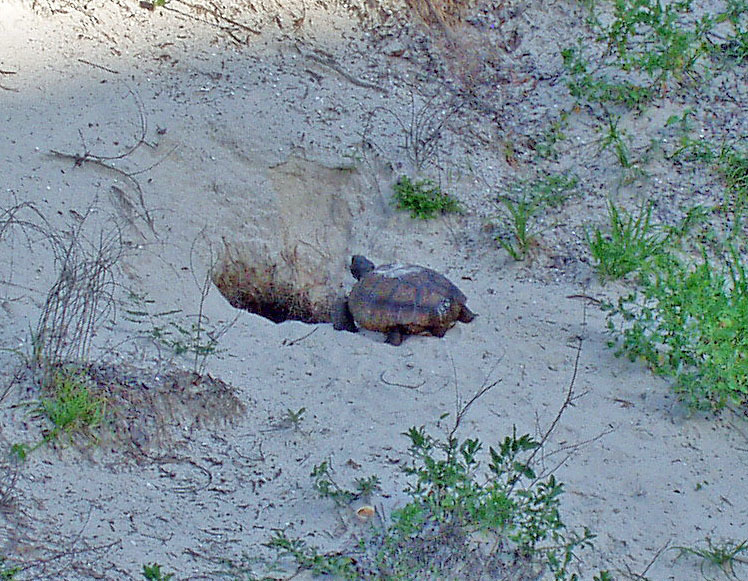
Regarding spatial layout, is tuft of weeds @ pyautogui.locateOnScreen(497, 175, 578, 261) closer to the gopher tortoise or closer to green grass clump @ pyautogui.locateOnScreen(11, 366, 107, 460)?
the gopher tortoise

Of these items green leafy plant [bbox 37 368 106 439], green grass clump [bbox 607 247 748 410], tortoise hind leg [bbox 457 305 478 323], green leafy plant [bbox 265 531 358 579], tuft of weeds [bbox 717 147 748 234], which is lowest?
green leafy plant [bbox 265 531 358 579]

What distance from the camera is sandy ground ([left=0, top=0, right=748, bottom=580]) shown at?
357 centimetres

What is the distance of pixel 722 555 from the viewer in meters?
3.47

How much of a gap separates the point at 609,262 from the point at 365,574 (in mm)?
2656

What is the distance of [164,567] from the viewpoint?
3.23 m

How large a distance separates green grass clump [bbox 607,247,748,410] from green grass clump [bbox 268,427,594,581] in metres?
1.10

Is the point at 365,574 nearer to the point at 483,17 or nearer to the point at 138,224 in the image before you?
the point at 138,224

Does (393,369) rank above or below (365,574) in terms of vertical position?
above

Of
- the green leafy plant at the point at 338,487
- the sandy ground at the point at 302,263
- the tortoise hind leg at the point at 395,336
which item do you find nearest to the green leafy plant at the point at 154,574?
the sandy ground at the point at 302,263

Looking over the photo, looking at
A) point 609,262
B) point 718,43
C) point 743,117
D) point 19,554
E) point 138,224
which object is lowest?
point 19,554

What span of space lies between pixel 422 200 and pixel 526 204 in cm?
65

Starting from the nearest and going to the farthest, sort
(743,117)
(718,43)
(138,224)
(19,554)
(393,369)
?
(19,554), (393,369), (138,224), (743,117), (718,43)

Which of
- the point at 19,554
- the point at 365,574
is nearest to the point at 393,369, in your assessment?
the point at 365,574

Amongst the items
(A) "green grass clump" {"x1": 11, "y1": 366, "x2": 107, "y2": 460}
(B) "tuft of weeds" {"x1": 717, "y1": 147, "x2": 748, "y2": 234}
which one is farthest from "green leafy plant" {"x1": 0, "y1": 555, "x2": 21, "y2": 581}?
(B) "tuft of weeds" {"x1": 717, "y1": 147, "x2": 748, "y2": 234}
